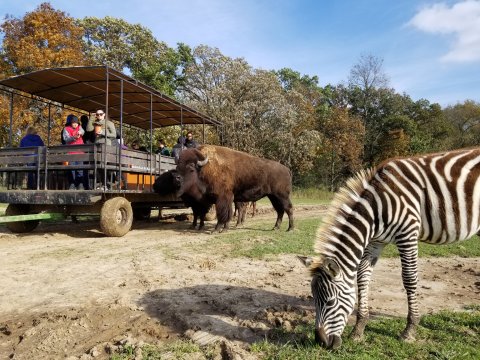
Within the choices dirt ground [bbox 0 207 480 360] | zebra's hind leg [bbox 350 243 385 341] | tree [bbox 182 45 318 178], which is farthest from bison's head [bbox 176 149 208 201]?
tree [bbox 182 45 318 178]

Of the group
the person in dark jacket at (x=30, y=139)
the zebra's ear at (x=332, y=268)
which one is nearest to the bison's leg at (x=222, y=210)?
the person in dark jacket at (x=30, y=139)

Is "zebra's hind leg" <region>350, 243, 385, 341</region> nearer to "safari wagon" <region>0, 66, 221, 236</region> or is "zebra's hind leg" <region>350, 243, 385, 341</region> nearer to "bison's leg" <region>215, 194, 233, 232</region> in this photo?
"safari wagon" <region>0, 66, 221, 236</region>

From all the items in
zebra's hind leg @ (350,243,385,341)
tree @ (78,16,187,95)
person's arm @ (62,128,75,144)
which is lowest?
zebra's hind leg @ (350,243,385,341)

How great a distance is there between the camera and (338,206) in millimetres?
3754

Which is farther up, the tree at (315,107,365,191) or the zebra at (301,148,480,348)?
the tree at (315,107,365,191)

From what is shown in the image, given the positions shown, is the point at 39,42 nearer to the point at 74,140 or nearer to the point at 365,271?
the point at 74,140

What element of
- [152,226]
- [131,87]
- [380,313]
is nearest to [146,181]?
[152,226]

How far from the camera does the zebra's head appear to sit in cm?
328

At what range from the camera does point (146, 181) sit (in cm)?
1056

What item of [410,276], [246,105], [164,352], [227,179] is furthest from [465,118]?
[164,352]

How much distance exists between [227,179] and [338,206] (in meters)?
6.95

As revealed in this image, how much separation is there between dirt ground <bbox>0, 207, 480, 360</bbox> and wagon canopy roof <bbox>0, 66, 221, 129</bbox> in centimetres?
402

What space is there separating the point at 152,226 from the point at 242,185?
9.97ft

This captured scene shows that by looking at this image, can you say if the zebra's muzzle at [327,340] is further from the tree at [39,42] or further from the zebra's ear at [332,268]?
the tree at [39,42]
